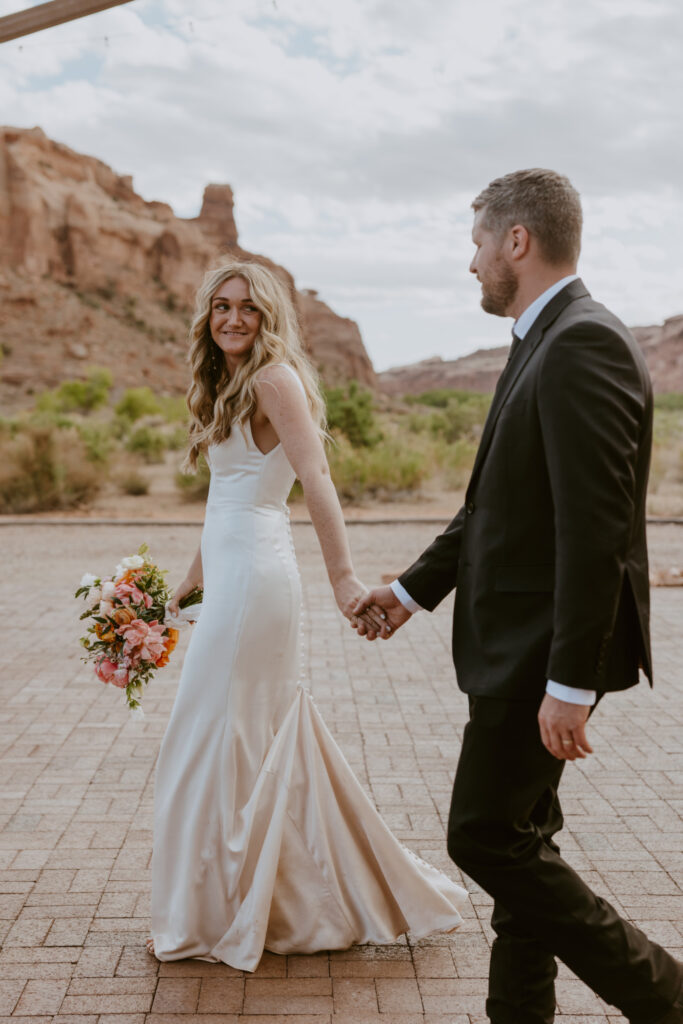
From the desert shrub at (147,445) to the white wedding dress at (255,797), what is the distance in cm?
2435

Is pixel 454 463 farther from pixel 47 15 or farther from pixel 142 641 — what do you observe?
pixel 142 641

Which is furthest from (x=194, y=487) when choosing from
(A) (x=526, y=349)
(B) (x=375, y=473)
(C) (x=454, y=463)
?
(A) (x=526, y=349)

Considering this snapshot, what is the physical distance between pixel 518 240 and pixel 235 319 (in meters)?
1.15

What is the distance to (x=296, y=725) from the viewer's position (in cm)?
326

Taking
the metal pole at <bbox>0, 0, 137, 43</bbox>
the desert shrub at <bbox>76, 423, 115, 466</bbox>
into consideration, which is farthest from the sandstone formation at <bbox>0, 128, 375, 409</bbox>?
the metal pole at <bbox>0, 0, 137, 43</bbox>

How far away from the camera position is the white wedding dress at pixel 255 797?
3188mm

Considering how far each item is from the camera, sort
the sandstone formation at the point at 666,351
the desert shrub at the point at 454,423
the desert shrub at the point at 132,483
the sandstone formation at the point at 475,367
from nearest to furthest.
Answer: the desert shrub at the point at 132,483
the desert shrub at the point at 454,423
the sandstone formation at the point at 666,351
the sandstone formation at the point at 475,367

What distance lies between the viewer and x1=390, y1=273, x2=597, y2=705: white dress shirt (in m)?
2.27

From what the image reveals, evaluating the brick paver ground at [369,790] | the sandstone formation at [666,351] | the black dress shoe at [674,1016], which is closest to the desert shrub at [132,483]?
the brick paver ground at [369,790]

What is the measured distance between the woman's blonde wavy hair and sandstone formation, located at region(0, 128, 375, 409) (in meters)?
68.1

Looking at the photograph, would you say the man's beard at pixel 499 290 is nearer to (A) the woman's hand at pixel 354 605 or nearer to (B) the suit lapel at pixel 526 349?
(B) the suit lapel at pixel 526 349

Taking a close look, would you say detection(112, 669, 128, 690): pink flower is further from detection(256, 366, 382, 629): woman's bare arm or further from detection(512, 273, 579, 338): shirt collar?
detection(512, 273, 579, 338): shirt collar

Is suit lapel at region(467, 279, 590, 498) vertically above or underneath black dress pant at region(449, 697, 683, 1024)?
above

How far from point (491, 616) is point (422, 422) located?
33442 mm
